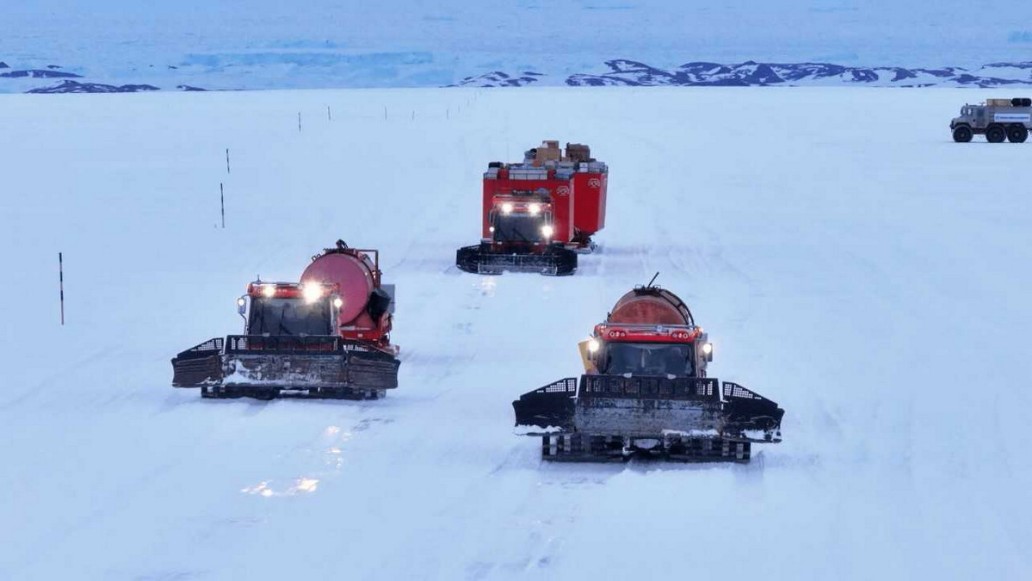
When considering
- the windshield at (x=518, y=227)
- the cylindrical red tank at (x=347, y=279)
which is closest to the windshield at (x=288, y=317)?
the cylindrical red tank at (x=347, y=279)

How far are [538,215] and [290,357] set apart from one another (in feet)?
51.4

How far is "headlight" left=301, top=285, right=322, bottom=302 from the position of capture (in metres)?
19.7

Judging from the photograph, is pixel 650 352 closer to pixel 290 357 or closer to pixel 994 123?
pixel 290 357

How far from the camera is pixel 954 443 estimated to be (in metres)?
16.8

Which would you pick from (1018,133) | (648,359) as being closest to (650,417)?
(648,359)

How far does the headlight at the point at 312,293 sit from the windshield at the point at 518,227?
45.4 ft

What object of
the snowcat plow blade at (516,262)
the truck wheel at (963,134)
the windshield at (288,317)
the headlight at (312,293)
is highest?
the headlight at (312,293)

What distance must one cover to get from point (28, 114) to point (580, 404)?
97.1 metres

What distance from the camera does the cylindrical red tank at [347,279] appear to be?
21344 millimetres

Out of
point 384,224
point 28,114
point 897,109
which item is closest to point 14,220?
point 384,224

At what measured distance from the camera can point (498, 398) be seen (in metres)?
19.2

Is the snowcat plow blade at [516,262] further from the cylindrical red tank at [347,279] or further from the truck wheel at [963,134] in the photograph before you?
the truck wheel at [963,134]

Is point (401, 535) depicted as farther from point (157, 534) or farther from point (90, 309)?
point (90, 309)

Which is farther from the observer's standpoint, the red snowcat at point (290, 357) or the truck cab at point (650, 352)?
the red snowcat at point (290, 357)
